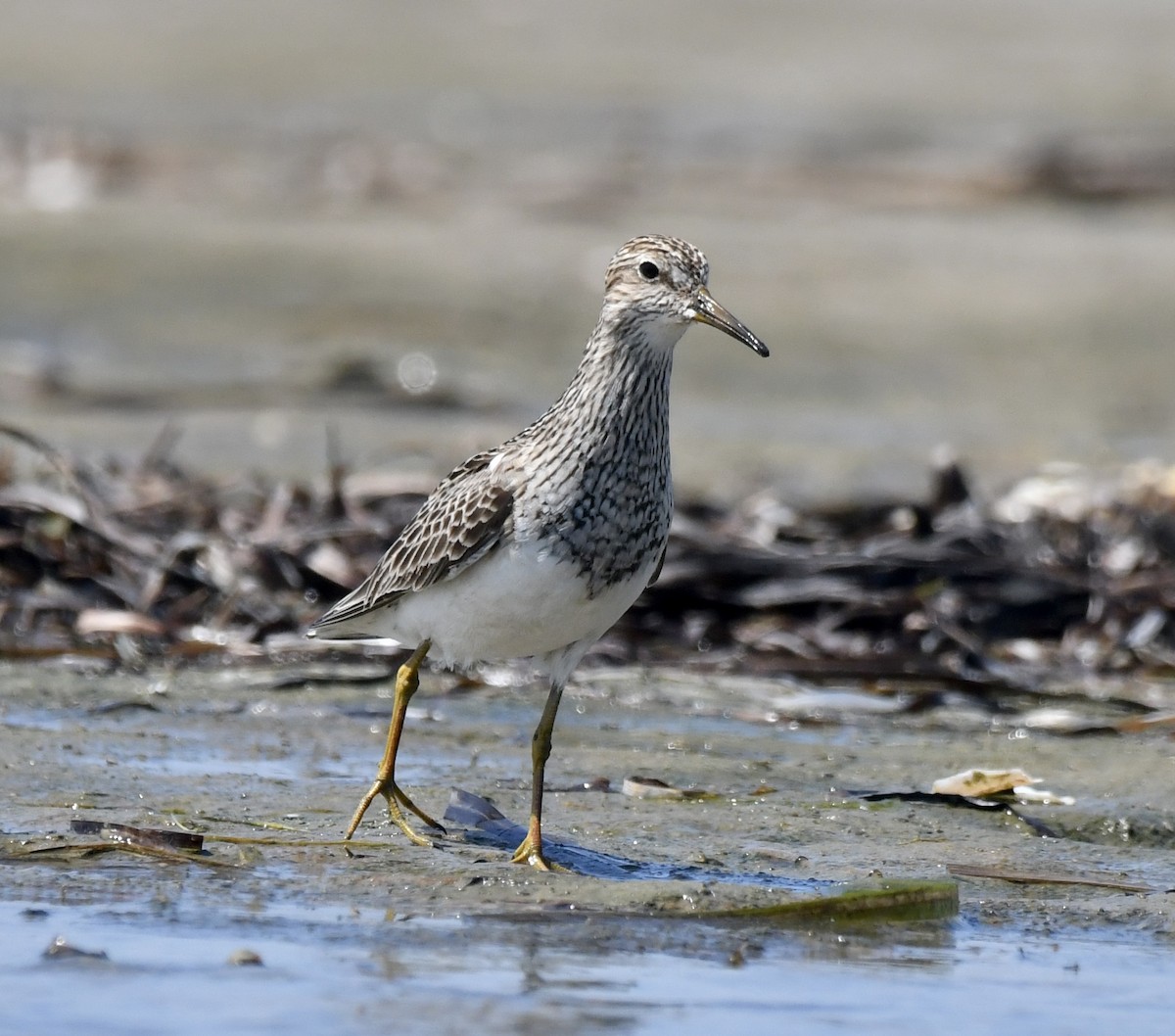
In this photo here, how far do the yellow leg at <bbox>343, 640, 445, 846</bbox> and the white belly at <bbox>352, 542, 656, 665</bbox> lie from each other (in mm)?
201

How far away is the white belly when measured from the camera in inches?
174

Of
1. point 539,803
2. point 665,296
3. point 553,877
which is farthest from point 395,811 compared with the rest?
point 665,296

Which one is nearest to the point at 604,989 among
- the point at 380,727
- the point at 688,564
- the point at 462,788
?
the point at 462,788

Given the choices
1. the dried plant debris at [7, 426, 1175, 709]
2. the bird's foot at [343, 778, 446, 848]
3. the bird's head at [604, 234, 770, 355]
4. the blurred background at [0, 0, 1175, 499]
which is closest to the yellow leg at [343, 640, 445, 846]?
the bird's foot at [343, 778, 446, 848]

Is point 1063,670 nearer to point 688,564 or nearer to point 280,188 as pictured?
point 688,564

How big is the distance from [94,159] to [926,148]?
6.36 meters

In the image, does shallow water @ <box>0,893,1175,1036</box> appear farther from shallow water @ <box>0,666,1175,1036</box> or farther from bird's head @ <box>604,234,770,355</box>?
bird's head @ <box>604,234,770,355</box>

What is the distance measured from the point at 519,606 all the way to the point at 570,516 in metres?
0.22

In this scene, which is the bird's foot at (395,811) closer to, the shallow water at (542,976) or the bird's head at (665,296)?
the shallow water at (542,976)

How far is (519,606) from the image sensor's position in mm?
4449

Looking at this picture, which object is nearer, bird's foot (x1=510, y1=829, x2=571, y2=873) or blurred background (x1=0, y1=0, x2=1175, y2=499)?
bird's foot (x1=510, y1=829, x2=571, y2=873)

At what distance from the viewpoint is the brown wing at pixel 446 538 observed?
4.53 m

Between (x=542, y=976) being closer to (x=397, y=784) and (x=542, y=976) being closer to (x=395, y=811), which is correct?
(x=395, y=811)

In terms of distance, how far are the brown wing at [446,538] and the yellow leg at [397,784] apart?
0.18 m
